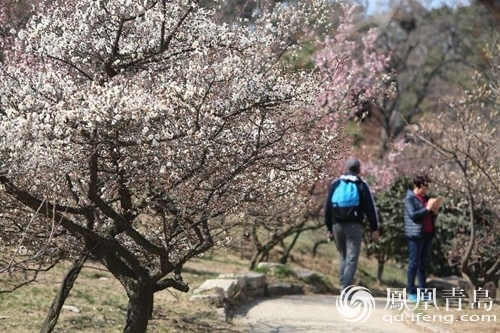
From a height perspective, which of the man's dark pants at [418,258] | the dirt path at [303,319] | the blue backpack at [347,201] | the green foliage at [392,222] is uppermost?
the green foliage at [392,222]

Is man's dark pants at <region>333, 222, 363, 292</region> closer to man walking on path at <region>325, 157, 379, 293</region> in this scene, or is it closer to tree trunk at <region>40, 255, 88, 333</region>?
man walking on path at <region>325, 157, 379, 293</region>

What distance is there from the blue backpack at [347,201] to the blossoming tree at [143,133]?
192cm

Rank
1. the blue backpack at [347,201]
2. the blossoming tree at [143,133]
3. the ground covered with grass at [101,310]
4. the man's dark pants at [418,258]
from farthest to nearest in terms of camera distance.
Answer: the man's dark pants at [418,258]
the blue backpack at [347,201]
the ground covered with grass at [101,310]
the blossoming tree at [143,133]

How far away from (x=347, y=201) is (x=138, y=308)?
2.97 m

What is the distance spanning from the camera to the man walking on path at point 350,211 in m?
7.97

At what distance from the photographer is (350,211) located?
795 cm

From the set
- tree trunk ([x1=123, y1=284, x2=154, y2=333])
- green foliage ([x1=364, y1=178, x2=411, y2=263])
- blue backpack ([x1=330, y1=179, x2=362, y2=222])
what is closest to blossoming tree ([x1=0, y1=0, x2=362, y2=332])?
tree trunk ([x1=123, y1=284, x2=154, y2=333])

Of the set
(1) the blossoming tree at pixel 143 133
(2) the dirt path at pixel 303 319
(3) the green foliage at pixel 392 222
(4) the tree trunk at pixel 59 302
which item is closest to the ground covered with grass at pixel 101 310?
(4) the tree trunk at pixel 59 302

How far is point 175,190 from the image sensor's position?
5.36 m

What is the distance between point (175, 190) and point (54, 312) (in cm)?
177

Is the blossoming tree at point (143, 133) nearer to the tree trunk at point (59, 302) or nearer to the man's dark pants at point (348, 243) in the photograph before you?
the tree trunk at point (59, 302)

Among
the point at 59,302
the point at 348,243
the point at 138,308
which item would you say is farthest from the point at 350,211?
the point at 59,302

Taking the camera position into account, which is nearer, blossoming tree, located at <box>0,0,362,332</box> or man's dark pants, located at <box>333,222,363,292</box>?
blossoming tree, located at <box>0,0,362,332</box>

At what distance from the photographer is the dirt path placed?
7.61 m
